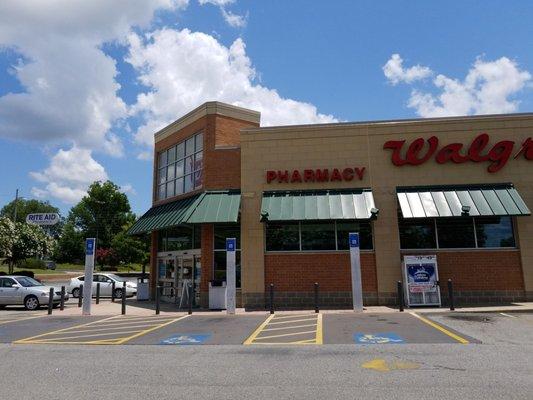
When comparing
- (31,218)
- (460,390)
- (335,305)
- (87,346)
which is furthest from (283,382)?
(31,218)

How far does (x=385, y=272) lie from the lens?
1733 centimetres

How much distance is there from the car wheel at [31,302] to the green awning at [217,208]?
8.27 meters

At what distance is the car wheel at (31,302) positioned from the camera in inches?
784

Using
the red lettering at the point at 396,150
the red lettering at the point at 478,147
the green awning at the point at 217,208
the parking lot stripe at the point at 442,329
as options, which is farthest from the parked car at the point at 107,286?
the red lettering at the point at 478,147

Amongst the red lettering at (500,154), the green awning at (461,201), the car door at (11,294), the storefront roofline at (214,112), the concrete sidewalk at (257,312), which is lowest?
the concrete sidewalk at (257,312)

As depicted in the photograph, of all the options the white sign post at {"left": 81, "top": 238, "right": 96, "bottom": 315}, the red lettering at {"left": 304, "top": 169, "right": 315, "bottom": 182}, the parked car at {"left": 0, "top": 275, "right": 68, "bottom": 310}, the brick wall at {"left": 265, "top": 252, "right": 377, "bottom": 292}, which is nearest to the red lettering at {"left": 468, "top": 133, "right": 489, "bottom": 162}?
the brick wall at {"left": 265, "top": 252, "right": 377, "bottom": 292}

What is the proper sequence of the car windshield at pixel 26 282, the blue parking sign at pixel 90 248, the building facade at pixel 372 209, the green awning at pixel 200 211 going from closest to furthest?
the building facade at pixel 372 209
the blue parking sign at pixel 90 248
the green awning at pixel 200 211
the car windshield at pixel 26 282

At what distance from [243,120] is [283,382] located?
1591 cm

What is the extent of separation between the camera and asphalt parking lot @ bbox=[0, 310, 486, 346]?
10281 millimetres

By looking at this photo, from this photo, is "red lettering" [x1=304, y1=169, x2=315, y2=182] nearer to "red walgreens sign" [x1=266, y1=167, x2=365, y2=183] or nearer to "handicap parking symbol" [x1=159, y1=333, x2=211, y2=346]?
→ "red walgreens sign" [x1=266, y1=167, x2=365, y2=183]

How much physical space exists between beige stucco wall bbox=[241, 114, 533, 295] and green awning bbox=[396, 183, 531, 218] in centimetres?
34

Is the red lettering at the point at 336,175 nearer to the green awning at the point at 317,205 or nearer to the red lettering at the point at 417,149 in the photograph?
the green awning at the point at 317,205

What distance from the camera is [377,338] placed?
10.1 m

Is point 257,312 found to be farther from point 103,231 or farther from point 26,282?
point 103,231
